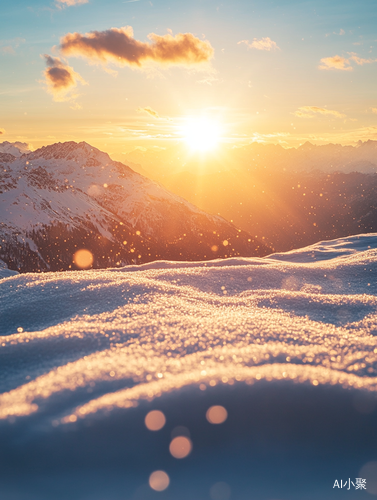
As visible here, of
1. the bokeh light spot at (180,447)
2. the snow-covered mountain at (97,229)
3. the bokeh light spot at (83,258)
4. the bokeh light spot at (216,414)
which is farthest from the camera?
the bokeh light spot at (83,258)

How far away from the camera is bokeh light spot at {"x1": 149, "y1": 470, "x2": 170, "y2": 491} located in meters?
1.76

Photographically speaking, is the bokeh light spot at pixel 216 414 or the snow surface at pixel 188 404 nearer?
the snow surface at pixel 188 404

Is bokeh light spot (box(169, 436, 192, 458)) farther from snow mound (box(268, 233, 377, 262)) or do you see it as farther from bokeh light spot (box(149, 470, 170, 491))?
snow mound (box(268, 233, 377, 262))

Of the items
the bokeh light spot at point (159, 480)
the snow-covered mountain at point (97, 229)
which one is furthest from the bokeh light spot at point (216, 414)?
the snow-covered mountain at point (97, 229)

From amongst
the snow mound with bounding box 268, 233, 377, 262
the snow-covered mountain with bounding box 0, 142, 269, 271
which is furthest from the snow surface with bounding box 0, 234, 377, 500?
the snow-covered mountain with bounding box 0, 142, 269, 271

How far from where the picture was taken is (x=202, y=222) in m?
183

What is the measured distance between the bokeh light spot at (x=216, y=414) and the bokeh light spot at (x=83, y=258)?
11025 cm

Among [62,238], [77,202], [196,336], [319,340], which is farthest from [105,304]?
[77,202]

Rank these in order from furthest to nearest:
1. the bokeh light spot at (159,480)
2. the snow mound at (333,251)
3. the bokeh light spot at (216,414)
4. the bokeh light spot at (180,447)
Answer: the snow mound at (333,251), the bokeh light spot at (216,414), the bokeh light spot at (180,447), the bokeh light spot at (159,480)

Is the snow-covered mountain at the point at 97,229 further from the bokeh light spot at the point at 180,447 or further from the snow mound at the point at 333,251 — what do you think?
the bokeh light spot at the point at 180,447

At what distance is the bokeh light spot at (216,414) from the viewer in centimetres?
212

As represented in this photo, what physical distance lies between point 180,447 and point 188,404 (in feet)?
0.88

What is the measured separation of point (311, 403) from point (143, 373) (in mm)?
1301

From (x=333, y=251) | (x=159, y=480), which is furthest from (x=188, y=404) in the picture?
(x=333, y=251)
